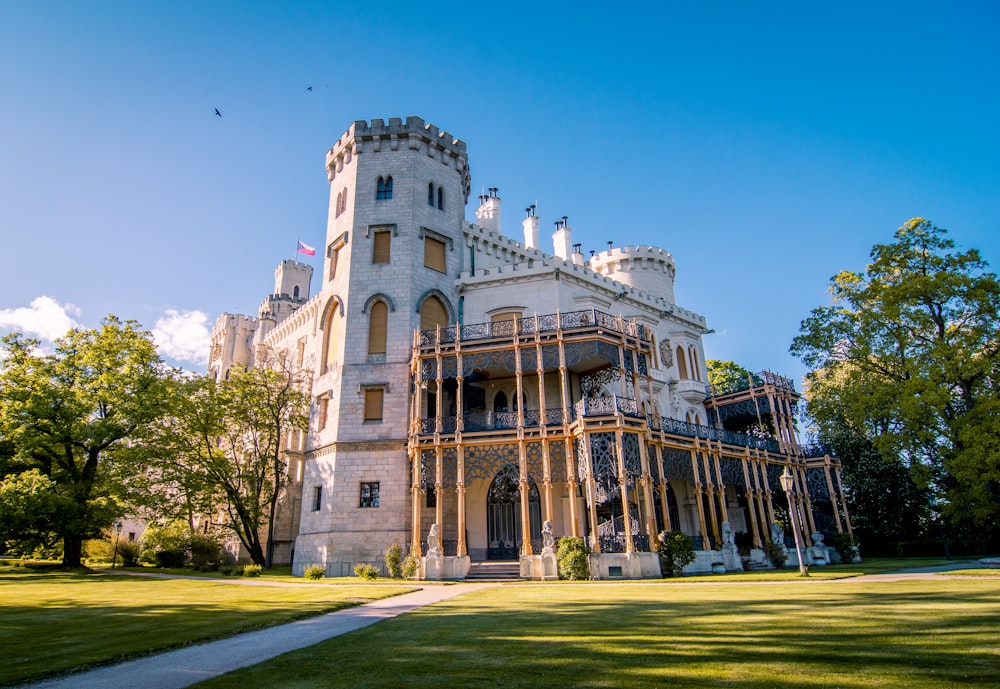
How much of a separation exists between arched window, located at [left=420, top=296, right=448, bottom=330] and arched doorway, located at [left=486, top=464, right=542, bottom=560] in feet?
26.8

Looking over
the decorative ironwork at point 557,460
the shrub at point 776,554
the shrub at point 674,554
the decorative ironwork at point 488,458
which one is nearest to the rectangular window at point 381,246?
the decorative ironwork at point 488,458

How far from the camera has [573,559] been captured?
21.4 meters

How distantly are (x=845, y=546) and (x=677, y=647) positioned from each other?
27544 mm

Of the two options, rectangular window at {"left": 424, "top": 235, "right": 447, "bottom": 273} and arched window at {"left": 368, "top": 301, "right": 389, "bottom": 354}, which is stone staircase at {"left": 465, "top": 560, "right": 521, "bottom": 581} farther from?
rectangular window at {"left": 424, "top": 235, "right": 447, "bottom": 273}

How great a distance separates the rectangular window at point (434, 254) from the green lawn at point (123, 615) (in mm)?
17606

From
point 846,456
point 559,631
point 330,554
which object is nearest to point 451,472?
point 330,554

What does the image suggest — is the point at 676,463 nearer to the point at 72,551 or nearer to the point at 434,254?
the point at 434,254

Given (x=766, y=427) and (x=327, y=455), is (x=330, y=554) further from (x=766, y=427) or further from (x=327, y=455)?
(x=766, y=427)

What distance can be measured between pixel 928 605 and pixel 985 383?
91.5ft

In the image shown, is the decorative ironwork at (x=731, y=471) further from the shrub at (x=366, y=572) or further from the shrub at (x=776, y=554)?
the shrub at (x=366, y=572)

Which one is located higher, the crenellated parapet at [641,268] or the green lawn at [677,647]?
the crenellated parapet at [641,268]

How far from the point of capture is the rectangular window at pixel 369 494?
87.2ft

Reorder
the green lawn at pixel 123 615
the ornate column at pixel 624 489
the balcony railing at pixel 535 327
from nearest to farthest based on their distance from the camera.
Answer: the green lawn at pixel 123 615, the ornate column at pixel 624 489, the balcony railing at pixel 535 327

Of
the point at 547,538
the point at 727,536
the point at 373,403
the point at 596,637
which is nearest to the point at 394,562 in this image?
the point at 547,538
